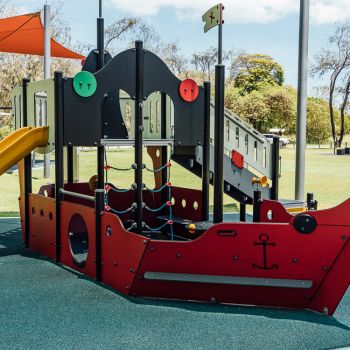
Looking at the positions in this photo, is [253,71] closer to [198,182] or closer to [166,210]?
[198,182]

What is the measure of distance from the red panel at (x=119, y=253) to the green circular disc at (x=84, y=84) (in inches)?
59.8

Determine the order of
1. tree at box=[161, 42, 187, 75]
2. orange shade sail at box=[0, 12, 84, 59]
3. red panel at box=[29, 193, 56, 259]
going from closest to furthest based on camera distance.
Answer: red panel at box=[29, 193, 56, 259]
orange shade sail at box=[0, 12, 84, 59]
tree at box=[161, 42, 187, 75]

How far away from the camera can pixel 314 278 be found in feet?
14.7

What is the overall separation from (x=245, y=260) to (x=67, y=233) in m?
2.43

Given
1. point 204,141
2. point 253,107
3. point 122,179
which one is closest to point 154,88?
point 204,141

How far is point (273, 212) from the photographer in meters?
6.43

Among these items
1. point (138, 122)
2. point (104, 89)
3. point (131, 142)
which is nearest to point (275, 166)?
point (131, 142)

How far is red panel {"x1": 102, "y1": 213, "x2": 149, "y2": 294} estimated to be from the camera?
492 cm

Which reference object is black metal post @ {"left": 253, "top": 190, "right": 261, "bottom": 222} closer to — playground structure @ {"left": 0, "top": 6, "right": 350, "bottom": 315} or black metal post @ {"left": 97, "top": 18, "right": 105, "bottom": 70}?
playground structure @ {"left": 0, "top": 6, "right": 350, "bottom": 315}

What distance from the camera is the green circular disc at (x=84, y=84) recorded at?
6.13m

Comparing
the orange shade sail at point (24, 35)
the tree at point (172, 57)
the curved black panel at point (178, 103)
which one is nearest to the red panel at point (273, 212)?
the curved black panel at point (178, 103)

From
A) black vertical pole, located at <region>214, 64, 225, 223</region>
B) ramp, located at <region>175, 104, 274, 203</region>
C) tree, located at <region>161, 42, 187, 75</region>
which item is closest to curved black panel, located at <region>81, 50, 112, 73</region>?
ramp, located at <region>175, 104, 274, 203</region>

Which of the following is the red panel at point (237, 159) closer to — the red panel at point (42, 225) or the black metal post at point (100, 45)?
the black metal post at point (100, 45)

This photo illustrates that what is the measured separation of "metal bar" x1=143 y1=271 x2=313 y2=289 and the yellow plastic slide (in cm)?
254
